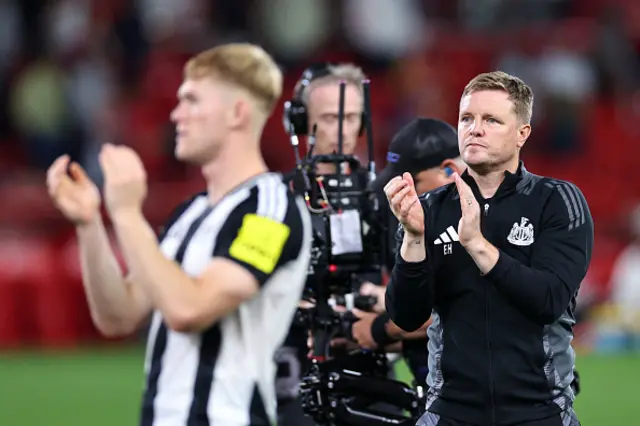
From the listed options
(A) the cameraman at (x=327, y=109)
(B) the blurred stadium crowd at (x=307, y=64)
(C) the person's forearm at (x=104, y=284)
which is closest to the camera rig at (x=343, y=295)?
(A) the cameraman at (x=327, y=109)

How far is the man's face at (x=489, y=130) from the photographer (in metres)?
4.90

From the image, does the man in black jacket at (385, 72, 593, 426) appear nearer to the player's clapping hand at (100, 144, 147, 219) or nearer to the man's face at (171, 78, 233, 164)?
the man's face at (171, 78, 233, 164)

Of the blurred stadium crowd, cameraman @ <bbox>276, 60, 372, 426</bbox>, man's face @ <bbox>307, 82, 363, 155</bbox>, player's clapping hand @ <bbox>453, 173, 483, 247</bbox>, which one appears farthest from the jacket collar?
the blurred stadium crowd

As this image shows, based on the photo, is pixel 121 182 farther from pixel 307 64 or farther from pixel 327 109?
pixel 307 64

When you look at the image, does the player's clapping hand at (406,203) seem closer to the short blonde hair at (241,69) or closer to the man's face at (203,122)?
the short blonde hair at (241,69)

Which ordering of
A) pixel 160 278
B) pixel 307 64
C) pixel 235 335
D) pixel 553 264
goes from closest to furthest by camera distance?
pixel 160 278 → pixel 235 335 → pixel 553 264 → pixel 307 64

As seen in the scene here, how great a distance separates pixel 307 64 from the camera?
1780 centimetres

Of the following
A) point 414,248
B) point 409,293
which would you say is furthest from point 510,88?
point 409,293

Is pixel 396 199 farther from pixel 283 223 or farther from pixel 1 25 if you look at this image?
pixel 1 25

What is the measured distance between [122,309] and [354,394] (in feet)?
6.25

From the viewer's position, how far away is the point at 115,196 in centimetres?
416

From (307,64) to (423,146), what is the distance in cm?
1171

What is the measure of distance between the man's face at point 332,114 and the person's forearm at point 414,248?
189 cm

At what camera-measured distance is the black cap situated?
20.2 feet
